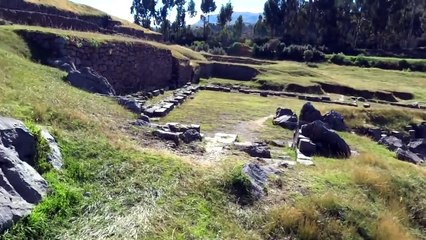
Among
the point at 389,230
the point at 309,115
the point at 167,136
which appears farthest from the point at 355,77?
the point at 389,230

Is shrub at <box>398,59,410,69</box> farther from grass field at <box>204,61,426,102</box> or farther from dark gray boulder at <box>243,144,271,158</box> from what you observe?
dark gray boulder at <box>243,144,271,158</box>

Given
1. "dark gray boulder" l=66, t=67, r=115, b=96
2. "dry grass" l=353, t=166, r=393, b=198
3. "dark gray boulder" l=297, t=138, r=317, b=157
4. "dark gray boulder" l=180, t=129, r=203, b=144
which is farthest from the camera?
"dark gray boulder" l=66, t=67, r=115, b=96

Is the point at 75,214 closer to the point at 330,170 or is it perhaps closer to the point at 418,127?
the point at 330,170

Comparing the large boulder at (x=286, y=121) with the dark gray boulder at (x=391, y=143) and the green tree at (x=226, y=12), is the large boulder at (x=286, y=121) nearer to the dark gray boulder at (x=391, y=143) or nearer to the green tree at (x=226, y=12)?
the dark gray boulder at (x=391, y=143)

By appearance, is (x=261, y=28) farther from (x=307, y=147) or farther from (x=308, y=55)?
(x=307, y=147)

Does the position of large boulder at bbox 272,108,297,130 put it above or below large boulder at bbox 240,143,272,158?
below

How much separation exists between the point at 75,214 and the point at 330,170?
18.3 feet

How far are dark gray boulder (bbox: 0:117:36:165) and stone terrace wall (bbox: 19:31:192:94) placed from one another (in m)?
9.42

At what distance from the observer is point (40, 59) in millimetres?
15312

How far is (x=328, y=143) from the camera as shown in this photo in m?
12.5

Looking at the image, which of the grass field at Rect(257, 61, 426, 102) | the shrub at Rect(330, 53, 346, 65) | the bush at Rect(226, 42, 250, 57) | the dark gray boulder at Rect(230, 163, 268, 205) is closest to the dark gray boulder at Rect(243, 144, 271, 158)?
the dark gray boulder at Rect(230, 163, 268, 205)

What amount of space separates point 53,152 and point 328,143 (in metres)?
7.83

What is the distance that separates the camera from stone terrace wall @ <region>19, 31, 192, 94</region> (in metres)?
16.1

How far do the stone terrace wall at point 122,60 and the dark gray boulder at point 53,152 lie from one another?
9.00m
